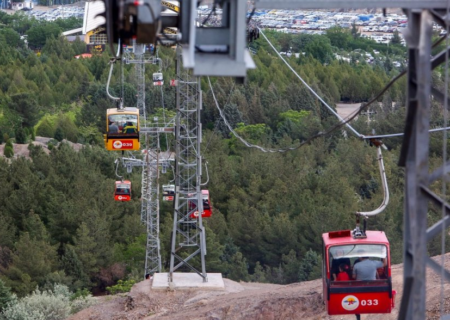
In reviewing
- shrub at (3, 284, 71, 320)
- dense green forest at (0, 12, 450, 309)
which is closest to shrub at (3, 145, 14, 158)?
dense green forest at (0, 12, 450, 309)

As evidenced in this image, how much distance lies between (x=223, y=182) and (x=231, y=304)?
22.9m

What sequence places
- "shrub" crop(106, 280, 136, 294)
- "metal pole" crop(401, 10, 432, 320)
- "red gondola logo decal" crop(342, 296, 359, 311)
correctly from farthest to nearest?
"shrub" crop(106, 280, 136, 294), "red gondola logo decal" crop(342, 296, 359, 311), "metal pole" crop(401, 10, 432, 320)

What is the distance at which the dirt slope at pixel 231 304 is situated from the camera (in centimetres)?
1791

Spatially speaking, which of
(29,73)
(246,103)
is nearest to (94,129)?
(246,103)

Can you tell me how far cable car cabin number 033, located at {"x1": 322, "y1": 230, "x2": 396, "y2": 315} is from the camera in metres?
13.6

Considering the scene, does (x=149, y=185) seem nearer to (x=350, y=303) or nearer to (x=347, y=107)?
(x=350, y=303)

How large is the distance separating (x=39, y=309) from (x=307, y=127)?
34418 mm

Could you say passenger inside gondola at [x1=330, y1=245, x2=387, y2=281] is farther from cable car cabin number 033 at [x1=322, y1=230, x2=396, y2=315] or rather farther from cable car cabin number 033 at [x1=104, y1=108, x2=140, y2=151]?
cable car cabin number 033 at [x1=104, y1=108, x2=140, y2=151]

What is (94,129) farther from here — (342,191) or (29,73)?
(342,191)

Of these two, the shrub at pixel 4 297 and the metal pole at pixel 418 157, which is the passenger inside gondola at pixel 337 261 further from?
the shrub at pixel 4 297

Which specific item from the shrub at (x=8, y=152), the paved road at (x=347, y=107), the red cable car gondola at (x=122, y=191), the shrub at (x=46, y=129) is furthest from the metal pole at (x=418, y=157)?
the paved road at (x=347, y=107)

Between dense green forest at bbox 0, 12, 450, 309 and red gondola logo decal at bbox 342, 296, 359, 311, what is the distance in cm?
1581

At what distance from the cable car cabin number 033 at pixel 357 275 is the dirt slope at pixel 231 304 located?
2.48 m

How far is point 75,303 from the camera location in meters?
26.1
